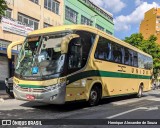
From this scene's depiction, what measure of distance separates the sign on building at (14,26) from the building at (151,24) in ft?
249

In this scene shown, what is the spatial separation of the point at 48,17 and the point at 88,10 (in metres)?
13.2

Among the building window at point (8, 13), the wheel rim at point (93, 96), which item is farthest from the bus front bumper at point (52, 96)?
the building window at point (8, 13)

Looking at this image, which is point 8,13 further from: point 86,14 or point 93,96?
point 86,14

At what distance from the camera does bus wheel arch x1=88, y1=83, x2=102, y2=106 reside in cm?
1389

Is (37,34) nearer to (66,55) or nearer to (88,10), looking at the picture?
(66,55)

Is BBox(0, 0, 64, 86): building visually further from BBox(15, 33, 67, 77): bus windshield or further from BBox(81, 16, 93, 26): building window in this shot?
BBox(15, 33, 67, 77): bus windshield

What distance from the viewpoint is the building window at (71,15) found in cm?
3991

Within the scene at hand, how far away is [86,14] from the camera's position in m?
46.4

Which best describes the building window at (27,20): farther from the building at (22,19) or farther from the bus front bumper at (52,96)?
the bus front bumper at (52,96)

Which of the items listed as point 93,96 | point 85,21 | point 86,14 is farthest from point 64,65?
point 86,14

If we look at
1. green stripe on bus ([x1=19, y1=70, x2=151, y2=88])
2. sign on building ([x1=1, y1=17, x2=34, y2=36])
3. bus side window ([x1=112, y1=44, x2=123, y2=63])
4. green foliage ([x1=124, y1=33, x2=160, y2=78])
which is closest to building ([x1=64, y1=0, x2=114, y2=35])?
green foliage ([x1=124, y1=33, x2=160, y2=78])

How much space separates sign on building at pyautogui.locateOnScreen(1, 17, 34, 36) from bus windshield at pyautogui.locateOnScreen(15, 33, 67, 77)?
14.6 m

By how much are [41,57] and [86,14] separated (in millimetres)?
35054

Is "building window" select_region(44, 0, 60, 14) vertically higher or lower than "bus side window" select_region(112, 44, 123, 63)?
higher
